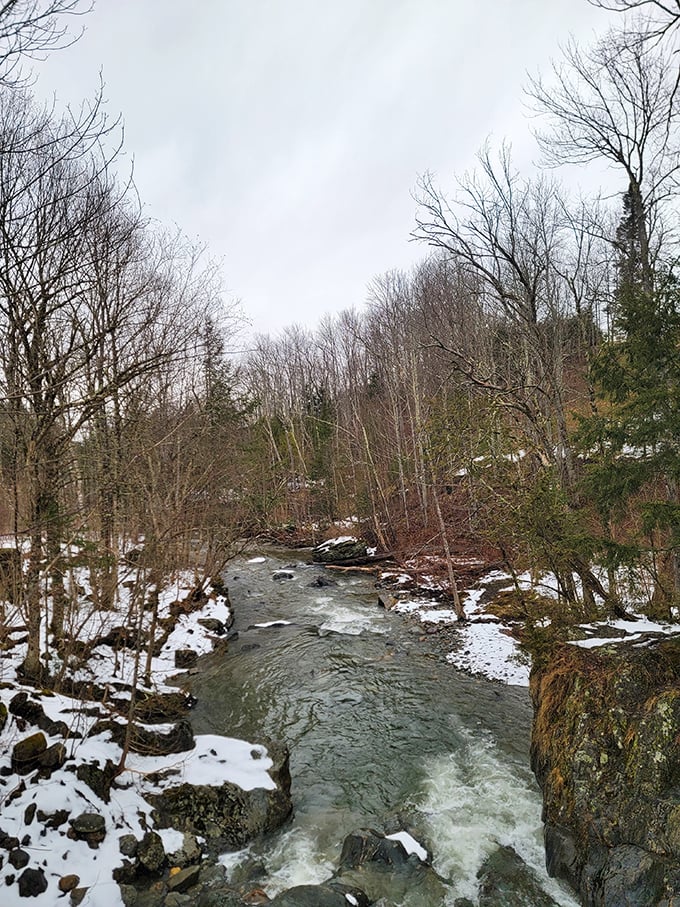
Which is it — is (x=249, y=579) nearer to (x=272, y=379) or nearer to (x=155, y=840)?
(x=155, y=840)

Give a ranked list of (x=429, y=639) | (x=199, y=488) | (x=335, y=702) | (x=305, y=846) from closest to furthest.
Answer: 1. (x=305, y=846)
2. (x=335, y=702)
3. (x=429, y=639)
4. (x=199, y=488)

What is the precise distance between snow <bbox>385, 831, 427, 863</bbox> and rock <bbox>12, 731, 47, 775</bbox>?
3853 millimetres

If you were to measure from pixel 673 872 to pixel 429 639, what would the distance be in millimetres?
7590

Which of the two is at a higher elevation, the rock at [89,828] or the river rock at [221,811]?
the rock at [89,828]

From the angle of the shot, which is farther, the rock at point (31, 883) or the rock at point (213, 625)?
the rock at point (213, 625)

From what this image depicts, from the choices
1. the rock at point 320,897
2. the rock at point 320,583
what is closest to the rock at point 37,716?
the rock at point 320,897

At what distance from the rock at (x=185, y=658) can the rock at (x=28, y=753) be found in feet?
16.2

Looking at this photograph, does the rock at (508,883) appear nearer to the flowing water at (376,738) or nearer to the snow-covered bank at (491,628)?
the flowing water at (376,738)

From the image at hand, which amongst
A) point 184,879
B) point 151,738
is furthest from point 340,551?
point 184,879

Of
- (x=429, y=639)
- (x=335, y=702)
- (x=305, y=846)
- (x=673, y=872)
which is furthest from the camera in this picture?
(x=429, y=639)

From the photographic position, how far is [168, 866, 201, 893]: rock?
4.62 meters

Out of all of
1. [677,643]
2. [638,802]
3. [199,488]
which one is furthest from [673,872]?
[199,488]

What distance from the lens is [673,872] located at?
3797mm

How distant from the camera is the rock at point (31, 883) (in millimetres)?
4227
